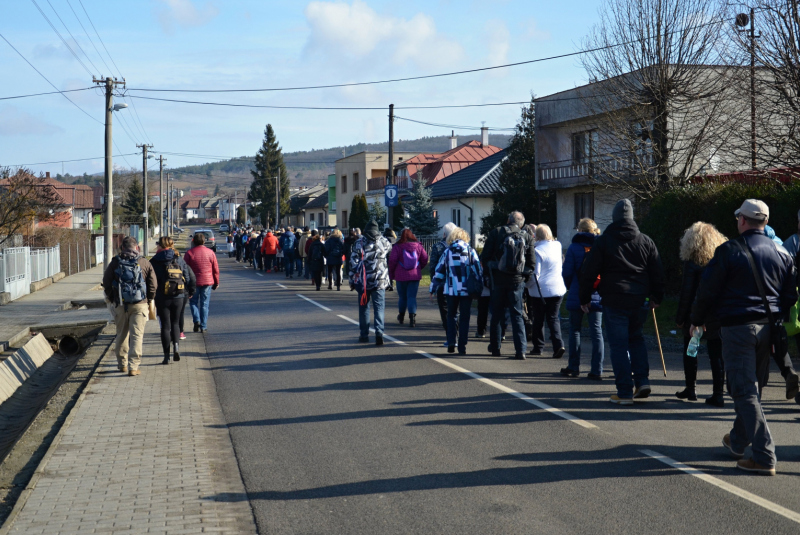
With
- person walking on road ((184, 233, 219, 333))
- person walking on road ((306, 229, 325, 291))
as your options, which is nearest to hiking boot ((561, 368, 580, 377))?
person walking on road ((184, 233, 219, 333))

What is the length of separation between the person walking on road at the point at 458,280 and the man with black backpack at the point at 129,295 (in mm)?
4014

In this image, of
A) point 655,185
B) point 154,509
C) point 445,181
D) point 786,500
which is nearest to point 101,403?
point 154,509

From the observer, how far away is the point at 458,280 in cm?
1120

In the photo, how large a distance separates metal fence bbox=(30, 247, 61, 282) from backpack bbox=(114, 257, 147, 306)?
17305 mm

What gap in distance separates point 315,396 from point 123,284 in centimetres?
327

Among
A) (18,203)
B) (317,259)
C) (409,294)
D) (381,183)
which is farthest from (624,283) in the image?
(381,183)

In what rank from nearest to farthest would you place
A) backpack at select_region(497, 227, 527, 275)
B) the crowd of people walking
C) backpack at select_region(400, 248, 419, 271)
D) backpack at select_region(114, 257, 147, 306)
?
the crowd of people walking
backpack at select_region(114, 257, 147, 306)
backpack at select_region(497, 227, 527, 275)
backpack at select_region(400, 248, 419, 271)

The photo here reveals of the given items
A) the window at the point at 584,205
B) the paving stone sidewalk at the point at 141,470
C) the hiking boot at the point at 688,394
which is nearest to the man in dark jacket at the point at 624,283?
the hiking boot at the point at 688,394

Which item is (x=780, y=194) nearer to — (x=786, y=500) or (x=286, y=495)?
(x=786, y=500)

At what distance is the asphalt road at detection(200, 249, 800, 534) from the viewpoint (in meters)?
4.96

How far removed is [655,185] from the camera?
67.4ft

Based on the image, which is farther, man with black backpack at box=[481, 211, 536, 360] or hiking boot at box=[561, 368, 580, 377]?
man with black backpack at box=[481, 211, 536, 360]

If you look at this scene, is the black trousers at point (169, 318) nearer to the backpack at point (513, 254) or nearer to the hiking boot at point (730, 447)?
the backpack at point (513, 254)

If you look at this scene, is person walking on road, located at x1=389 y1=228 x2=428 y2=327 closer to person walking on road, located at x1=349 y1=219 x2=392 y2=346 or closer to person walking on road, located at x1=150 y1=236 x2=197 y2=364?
person walking on road, located at x1=349 y1=219 x2=392 y2=346
